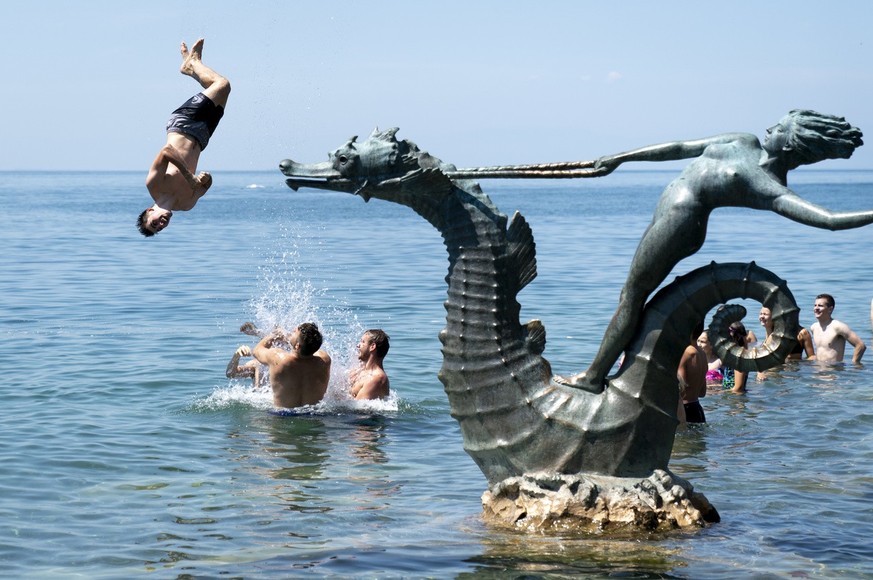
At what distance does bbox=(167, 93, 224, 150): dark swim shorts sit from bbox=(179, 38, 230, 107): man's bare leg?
0.06 meters

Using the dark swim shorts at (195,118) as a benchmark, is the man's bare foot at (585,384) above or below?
below

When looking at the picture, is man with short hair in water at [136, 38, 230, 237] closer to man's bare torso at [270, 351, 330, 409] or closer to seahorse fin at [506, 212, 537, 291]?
seahorse fin at [506, 212, 537, 291]

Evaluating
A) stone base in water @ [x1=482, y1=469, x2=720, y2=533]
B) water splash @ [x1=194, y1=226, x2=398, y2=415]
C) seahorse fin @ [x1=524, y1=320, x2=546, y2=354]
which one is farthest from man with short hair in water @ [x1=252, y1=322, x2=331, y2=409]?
stone base in water @ [x1=482, y1=469, x2=720, y2=533]

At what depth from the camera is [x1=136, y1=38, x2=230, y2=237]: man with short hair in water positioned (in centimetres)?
812

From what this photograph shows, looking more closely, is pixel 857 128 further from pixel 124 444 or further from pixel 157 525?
pixel 124 444

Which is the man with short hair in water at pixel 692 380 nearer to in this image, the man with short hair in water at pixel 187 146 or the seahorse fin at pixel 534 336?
the seahorse fin at pixel 534 336

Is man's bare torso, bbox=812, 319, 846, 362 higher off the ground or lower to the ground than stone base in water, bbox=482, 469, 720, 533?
higher

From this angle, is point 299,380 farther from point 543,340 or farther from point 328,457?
point 543,340

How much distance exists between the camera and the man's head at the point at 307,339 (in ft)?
39.7

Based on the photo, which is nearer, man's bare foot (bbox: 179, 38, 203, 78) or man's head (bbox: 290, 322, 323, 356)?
man's bare foot (bbox: 179, 38, 203, 78)

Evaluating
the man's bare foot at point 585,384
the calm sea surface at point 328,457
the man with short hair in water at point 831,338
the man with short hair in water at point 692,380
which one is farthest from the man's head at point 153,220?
the man with short hair in water at point 831,338

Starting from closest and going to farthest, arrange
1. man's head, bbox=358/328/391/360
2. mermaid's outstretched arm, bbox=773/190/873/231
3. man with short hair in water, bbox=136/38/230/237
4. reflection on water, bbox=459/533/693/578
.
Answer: mermaid's outstretched arm, bbox=773/190/873/231 → reflection on water, bbox=459/533/693/578 → man with short hair in water, bbox=136/38/230/237 → man's head, bbox=358/328/391/360

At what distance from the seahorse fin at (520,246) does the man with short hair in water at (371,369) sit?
15.8 feet

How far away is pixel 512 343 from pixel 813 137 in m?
2.28
